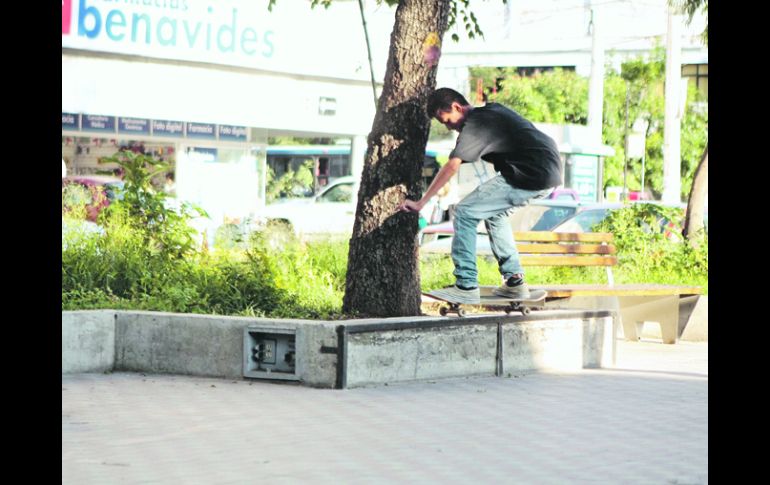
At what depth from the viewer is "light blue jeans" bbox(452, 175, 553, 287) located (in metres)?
8.85

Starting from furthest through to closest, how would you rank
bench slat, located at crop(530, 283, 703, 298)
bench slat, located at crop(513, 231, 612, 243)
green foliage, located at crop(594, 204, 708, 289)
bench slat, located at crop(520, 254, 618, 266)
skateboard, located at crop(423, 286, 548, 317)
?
green foliage, located at crop(594, 204, 708, 289) → bench slat, located at crop(513, 231, 612, 243) → bench slat, located at crop(520, 254, 618, 266) → bench slat, located at crop(530, 283, 703, 298) → skateboard, located at crop(423, 286, 548, 317)

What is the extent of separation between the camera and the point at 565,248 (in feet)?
42.5

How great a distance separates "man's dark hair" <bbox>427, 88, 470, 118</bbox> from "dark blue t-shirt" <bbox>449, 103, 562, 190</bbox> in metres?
0.14

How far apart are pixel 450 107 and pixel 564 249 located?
4.40 m

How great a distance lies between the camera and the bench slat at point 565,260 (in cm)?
1259

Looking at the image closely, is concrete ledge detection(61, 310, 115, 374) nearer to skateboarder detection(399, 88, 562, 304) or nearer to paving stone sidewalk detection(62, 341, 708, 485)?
paving stone sidewalk detection(62, 341, 708, 485)

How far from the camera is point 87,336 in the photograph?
932cm

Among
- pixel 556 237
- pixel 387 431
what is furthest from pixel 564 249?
pixel 387 431

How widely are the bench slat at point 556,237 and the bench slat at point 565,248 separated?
0.08 meters

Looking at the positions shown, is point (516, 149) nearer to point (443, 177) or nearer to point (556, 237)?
point (443, 177)

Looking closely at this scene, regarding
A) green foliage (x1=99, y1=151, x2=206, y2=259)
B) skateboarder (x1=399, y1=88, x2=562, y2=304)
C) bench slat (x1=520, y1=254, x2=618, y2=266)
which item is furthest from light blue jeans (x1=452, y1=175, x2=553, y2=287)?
bench slat (x1=520, y1=254, x2=618, y2=266)
